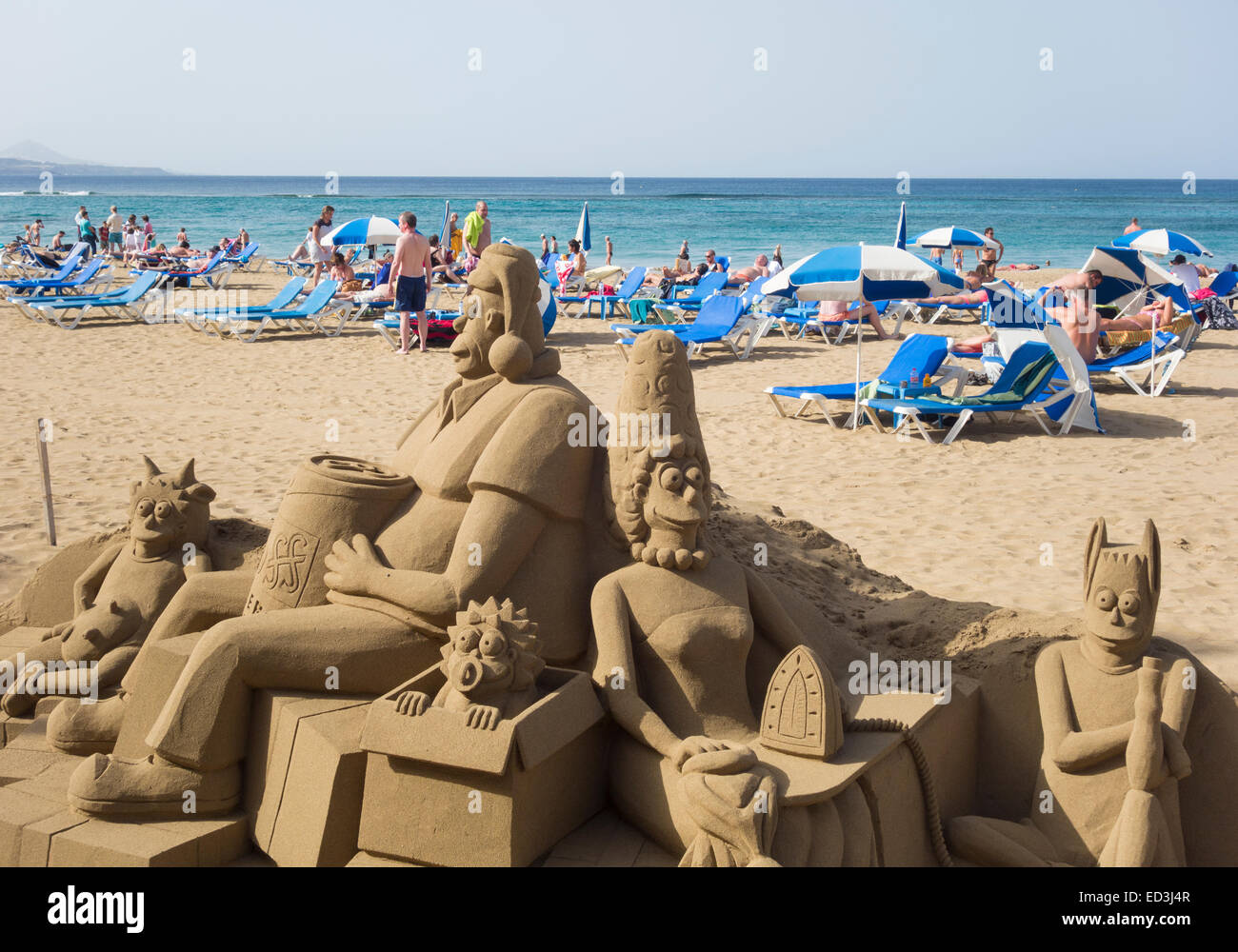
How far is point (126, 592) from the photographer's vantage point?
→ 4125mm

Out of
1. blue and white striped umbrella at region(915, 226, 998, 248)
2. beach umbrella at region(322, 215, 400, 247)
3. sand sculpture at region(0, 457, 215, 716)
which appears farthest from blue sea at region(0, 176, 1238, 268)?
sand sculpture at region(0, 457, 215, 716)

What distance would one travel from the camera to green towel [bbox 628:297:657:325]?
17.0 metres

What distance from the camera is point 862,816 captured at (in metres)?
2.90

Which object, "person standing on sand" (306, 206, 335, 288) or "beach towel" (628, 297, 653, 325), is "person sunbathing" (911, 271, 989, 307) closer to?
"beach towel" (628, 297, 653, 325)

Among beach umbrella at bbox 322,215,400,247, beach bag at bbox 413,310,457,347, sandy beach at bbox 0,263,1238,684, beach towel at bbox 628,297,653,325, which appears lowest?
sandy beach at bbox 0,263,1238,684

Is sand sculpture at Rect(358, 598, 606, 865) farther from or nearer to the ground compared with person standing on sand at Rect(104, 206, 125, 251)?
nearer to the ground

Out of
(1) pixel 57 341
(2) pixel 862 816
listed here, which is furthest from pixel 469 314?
(1) pixel 57 341

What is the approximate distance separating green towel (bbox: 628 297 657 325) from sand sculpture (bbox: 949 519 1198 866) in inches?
547

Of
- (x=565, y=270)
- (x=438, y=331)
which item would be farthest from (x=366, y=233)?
(x=438, y=331)

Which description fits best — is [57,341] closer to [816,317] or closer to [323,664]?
[816,317]

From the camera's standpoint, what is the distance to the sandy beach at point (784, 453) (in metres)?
6.55

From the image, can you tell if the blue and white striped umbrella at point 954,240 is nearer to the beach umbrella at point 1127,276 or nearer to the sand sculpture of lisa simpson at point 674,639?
the beach umbrella at point 1127,276

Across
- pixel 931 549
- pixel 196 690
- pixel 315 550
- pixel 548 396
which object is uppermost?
pixel 548 396
